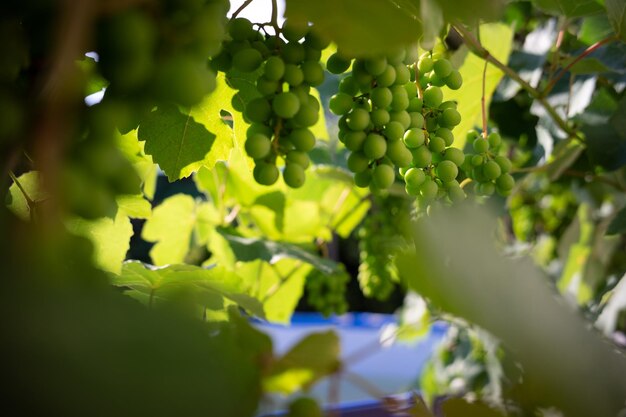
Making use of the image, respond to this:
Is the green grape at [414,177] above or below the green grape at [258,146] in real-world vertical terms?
above

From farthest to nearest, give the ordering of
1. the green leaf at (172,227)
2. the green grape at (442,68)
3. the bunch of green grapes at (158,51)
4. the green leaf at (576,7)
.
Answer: the green leaf at (172,227) → the green leaf at (576,7) → the green grape at (442,68) → the bunch of green grapes at (158,51)

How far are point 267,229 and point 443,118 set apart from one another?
1.72 feet

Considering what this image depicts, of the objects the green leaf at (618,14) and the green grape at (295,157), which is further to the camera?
the green leaf at (618,14)

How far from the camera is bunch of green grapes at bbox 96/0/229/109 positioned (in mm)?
206

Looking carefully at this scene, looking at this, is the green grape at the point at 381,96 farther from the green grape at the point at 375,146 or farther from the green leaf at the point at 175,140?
the green leaf at the point at 175,140

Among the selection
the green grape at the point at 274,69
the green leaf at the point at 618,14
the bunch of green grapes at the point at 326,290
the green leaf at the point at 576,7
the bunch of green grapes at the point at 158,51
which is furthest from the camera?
the bunch of green grapes at the point at 326,290

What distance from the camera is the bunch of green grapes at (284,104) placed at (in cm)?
30

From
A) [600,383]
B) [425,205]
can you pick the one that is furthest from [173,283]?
[600,383]

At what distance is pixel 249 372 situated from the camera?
236 mm

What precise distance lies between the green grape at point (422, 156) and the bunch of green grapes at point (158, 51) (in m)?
0.17

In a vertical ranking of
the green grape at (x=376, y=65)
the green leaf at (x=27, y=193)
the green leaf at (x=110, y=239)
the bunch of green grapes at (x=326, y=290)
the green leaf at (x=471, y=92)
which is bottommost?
the bunch of green grapes at (x=326, y=290)

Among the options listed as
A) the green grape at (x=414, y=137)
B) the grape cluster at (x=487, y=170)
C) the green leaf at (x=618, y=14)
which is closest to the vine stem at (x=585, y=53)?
the green leaf at (x=618, y=14)

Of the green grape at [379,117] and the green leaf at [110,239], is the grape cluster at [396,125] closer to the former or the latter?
the green grape at [379,117]

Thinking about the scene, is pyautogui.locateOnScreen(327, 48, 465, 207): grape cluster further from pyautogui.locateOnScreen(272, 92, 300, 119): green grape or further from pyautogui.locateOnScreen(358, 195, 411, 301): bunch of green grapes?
pyautogui.locateOnScreen(358, 195, 411, 301): bunch of green grapes
